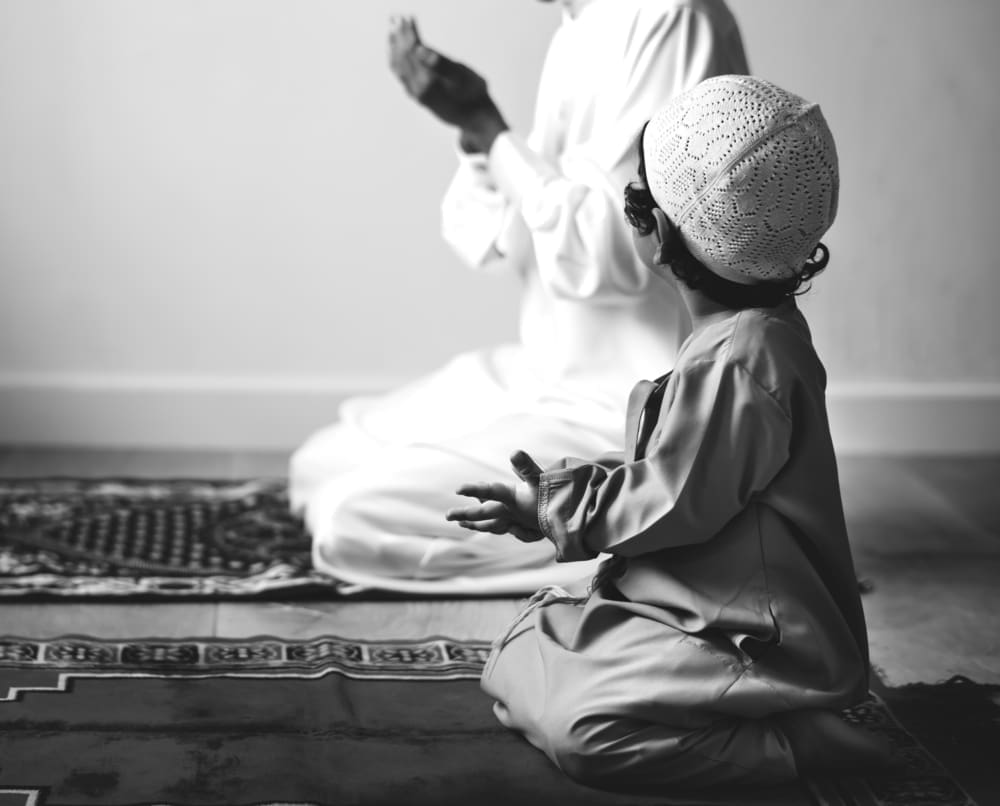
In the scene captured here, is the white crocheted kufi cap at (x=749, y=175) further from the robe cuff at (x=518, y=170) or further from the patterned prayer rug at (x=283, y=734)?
the robe cuff at (x=518, y=170)

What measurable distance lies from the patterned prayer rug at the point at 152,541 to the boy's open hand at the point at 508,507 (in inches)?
36.0

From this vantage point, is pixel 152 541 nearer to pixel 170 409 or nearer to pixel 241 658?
pixel 241 658

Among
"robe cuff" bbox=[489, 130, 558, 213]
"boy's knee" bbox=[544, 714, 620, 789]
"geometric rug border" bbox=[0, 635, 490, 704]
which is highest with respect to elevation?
"robe cuff" bbox=[489, 130, 558, 213]

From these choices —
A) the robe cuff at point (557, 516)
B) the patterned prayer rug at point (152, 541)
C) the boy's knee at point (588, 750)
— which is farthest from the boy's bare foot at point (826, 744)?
the patterned prayer rug at point (152, 541)

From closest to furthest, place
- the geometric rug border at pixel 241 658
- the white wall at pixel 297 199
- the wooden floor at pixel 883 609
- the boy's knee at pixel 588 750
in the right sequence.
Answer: the boy's knee at pixel 588 750 → the geometric rug border at pixel 241 658 → the wooden floor at pixel 883 609 → the white wall at pixel 297 199

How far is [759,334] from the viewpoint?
1.68 meters

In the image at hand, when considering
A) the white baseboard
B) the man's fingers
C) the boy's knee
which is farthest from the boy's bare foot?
the white baseboard

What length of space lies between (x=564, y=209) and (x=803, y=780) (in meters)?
1.09

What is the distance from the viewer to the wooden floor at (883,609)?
235cm

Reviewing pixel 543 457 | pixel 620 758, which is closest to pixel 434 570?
pixel 543 457

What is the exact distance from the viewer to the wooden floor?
7.70 feet

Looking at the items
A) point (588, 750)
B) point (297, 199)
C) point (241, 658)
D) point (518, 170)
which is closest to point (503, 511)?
point (588, 750)

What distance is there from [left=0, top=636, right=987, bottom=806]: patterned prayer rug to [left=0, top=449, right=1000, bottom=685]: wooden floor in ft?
0.33

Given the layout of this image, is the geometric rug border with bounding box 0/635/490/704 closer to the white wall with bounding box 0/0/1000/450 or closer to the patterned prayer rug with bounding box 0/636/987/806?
the patterned prayer rug with bounding box 0/636/987/806
